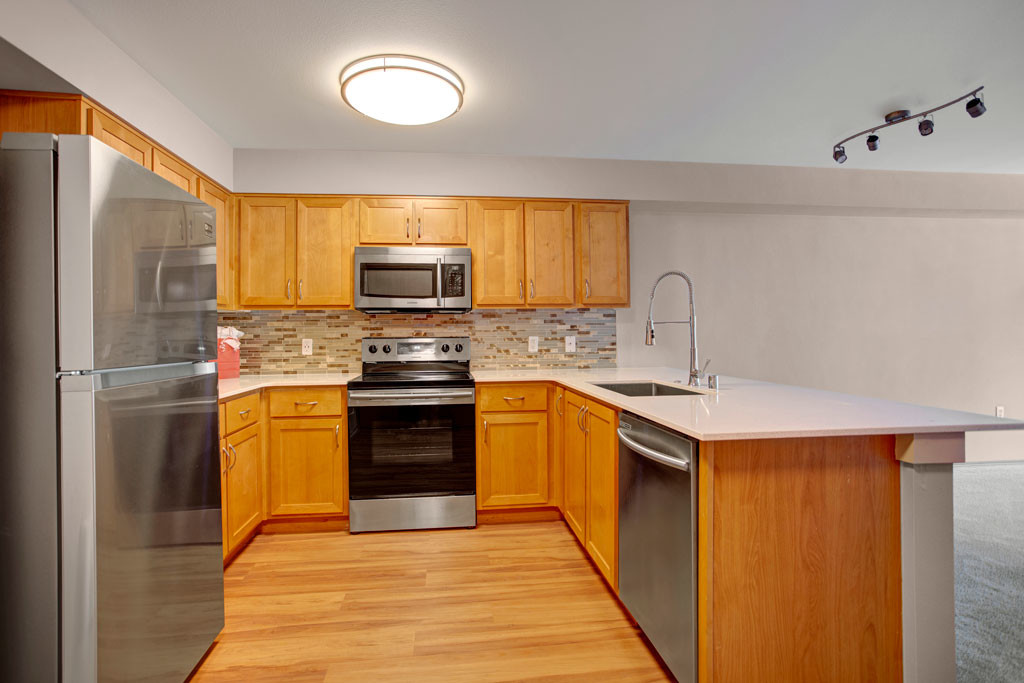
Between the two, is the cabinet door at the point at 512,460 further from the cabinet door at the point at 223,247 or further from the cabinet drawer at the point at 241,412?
the cabinet door at the point at 223,247

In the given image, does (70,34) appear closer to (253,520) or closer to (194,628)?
(194,628)

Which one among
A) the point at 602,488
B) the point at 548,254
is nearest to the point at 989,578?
the point at 602,488

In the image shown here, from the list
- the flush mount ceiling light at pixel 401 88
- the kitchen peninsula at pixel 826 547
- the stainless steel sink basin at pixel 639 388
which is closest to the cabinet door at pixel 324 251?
the flush mount ceiling light at pixel 401 88

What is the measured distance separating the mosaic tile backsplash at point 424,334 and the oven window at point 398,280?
34cm

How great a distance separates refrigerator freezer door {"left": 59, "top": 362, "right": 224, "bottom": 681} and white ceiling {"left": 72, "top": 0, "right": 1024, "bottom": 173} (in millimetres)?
1423

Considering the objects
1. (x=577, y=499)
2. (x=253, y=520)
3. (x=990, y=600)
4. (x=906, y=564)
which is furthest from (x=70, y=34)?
(x=990, y=600)

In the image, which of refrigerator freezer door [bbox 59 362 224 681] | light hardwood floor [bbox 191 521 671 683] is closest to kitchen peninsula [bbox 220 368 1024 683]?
light hardwood floor [bbox 191 521 671 683]

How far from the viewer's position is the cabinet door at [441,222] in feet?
10.7

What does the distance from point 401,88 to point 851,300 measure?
3873 millimetres

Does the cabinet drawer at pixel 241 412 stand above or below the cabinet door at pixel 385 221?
below

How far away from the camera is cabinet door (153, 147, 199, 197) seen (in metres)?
2.36

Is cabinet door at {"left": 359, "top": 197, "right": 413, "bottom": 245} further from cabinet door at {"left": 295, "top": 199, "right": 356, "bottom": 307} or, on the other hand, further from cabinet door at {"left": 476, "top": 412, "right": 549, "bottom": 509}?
cabinet door at {"left": 476, "top": 412, "right": 549, "bottom": 509}

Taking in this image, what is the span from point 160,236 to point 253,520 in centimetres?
193

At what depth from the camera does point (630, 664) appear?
1705 millimetres
